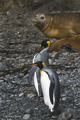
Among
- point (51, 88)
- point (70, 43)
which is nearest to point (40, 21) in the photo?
point (70, 43)

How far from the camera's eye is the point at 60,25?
29.2 feet

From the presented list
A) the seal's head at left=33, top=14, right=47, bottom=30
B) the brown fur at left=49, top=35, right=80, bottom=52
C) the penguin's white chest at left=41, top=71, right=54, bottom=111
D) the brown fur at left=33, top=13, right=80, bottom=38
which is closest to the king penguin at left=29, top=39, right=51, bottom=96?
the penguin's white chest at left=41, top=71, right=54, bottom=111

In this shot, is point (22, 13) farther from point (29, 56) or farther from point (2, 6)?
point (29, 56)

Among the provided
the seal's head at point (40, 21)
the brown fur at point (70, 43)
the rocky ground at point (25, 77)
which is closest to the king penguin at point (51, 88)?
the rocky ground at point (25, 77)

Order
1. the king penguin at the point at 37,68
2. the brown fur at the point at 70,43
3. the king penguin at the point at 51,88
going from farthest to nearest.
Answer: the brown fur at the point at 70,43 < the king penguin at the point at 37,68 < the king penguin at the point at 51,88

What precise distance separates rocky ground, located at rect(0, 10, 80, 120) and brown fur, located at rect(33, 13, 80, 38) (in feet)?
1.75

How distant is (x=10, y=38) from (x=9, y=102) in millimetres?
5205

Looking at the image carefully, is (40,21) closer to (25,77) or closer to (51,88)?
(25,77)

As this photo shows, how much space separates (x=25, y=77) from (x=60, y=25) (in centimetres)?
377

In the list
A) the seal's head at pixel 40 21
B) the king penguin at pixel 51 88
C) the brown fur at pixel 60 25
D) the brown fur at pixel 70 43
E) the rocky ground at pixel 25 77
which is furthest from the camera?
the seal's head at pixel 40 21

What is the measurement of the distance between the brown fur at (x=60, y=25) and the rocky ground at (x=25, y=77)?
0.53m

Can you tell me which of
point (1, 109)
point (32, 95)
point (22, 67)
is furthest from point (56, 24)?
point (1, 109)

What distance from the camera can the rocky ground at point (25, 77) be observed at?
13.3 feet

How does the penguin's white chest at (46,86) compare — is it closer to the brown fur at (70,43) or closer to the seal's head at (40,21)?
the brown fur at (70,43)
